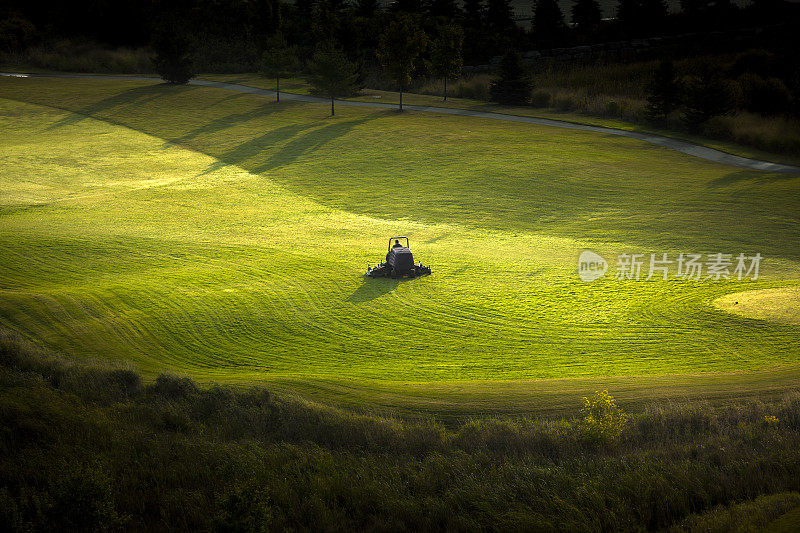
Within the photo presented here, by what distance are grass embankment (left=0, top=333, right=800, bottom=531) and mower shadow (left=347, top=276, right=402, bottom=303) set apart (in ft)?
25.3

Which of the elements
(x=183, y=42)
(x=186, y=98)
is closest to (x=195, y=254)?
(x=186, y=98)

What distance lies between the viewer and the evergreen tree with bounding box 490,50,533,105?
5344cm

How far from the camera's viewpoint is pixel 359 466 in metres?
9.45

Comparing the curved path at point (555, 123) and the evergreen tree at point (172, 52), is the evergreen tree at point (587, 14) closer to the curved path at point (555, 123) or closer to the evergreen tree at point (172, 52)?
the curved path at point (555, 123)

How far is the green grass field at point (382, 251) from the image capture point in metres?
14.6

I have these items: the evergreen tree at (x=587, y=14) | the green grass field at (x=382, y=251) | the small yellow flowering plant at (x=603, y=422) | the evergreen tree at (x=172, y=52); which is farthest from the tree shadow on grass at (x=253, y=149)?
the evergreen tree at (x=587, y=14)

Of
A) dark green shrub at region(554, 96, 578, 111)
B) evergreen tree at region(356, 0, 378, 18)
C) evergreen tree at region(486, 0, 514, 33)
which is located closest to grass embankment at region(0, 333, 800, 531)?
dark green shrub at region(554, 96, 578, 111)

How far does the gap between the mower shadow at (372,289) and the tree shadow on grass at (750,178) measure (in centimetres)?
2153

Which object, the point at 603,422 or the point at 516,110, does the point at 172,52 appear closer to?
the point at 516,110

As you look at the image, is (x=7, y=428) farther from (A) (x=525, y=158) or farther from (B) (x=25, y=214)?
(A) (x=525, y=158)

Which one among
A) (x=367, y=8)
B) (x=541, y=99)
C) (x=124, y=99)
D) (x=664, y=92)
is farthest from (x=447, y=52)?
(x=367, y=8)

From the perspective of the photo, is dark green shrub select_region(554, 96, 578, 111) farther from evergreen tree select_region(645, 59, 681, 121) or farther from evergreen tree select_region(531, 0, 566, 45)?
evergreen tree select_region(531, 0, 566, 45)

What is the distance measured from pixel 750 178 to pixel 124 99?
167 feet

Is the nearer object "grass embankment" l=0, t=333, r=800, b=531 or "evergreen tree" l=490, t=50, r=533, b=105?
"grass embankment" l=0, t=333, r=800, b=531
